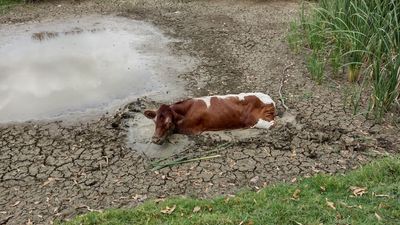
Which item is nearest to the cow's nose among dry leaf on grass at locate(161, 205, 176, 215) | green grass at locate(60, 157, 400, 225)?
green grass at locate(60, 157, 400, 225)

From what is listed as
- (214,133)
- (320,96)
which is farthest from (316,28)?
(214,133)

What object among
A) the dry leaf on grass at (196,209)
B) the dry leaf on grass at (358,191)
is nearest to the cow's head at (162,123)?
the dry leaf on grass at (196,209)

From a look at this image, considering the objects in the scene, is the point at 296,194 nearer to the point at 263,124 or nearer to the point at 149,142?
the point at 263,124

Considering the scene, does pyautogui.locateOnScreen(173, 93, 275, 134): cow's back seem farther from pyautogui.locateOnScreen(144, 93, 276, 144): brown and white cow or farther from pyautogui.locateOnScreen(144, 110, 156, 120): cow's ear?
pyautogui.locateOnScreen(144, 110, 156, 120): cow's ear

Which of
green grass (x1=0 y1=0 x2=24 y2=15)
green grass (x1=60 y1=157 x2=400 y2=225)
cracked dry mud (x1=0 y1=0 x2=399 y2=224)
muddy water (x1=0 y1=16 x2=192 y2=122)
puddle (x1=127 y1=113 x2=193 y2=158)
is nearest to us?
green grass (x1=60 y1=157 x2=400 y2=225)

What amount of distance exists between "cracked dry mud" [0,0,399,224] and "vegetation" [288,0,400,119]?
1.00ft

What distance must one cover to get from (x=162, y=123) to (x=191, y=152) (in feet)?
1.47

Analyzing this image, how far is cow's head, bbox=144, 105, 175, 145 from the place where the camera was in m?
5.25

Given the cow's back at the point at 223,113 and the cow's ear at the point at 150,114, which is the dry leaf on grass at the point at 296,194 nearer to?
the cow's back at the point at 223,113

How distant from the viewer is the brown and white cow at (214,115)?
5465 millimetres

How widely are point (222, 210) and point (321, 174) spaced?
107cm

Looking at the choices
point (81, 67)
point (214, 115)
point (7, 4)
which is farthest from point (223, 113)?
point (7, 4)

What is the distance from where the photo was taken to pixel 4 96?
6.77 metres

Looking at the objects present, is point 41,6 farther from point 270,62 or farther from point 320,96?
point 320,96
